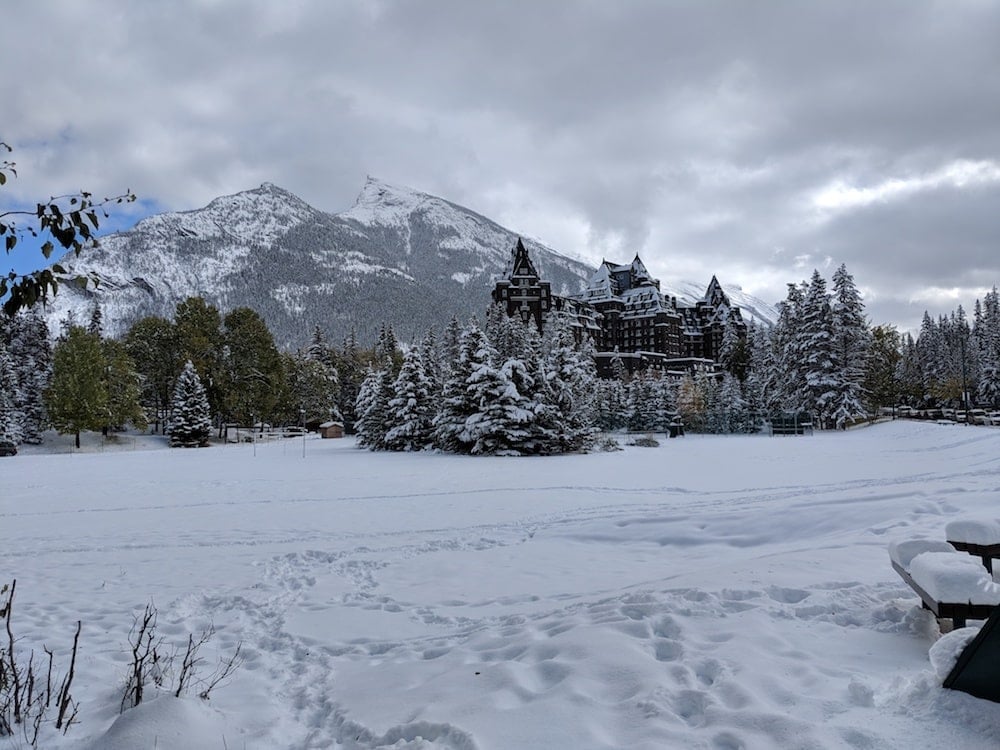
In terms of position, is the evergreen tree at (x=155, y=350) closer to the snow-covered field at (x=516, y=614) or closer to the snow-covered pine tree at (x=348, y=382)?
the snow-covered pine tree at (x=348, y=382)

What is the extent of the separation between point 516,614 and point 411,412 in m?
28.3

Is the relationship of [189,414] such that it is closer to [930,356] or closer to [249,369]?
[249,369]

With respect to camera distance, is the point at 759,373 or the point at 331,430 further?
the point at 759,373

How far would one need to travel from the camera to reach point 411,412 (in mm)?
33812

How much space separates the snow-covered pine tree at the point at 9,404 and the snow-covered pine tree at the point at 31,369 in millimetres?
638

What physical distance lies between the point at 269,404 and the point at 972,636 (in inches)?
2035

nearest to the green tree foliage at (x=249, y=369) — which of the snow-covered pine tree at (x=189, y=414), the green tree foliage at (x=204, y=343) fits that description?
the green tree foliage at (x=204, y=343)

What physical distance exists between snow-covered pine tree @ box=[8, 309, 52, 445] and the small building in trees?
182ft

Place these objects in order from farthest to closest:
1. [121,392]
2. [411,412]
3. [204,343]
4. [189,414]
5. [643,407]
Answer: [643,407] → [204,343] → [121,392] → [189,414] → [411,412]

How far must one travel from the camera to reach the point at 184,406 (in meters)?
44.2

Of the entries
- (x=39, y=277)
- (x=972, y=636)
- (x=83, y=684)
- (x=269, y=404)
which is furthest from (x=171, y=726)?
(x=269, y=404)

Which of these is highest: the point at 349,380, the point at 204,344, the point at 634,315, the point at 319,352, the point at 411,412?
the point at 634,315

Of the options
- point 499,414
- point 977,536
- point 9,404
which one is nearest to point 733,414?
point 499,414

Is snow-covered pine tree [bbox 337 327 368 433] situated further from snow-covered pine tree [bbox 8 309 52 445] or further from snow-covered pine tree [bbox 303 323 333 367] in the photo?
snow-covered pine tree [bbox 8 309 52 445]
